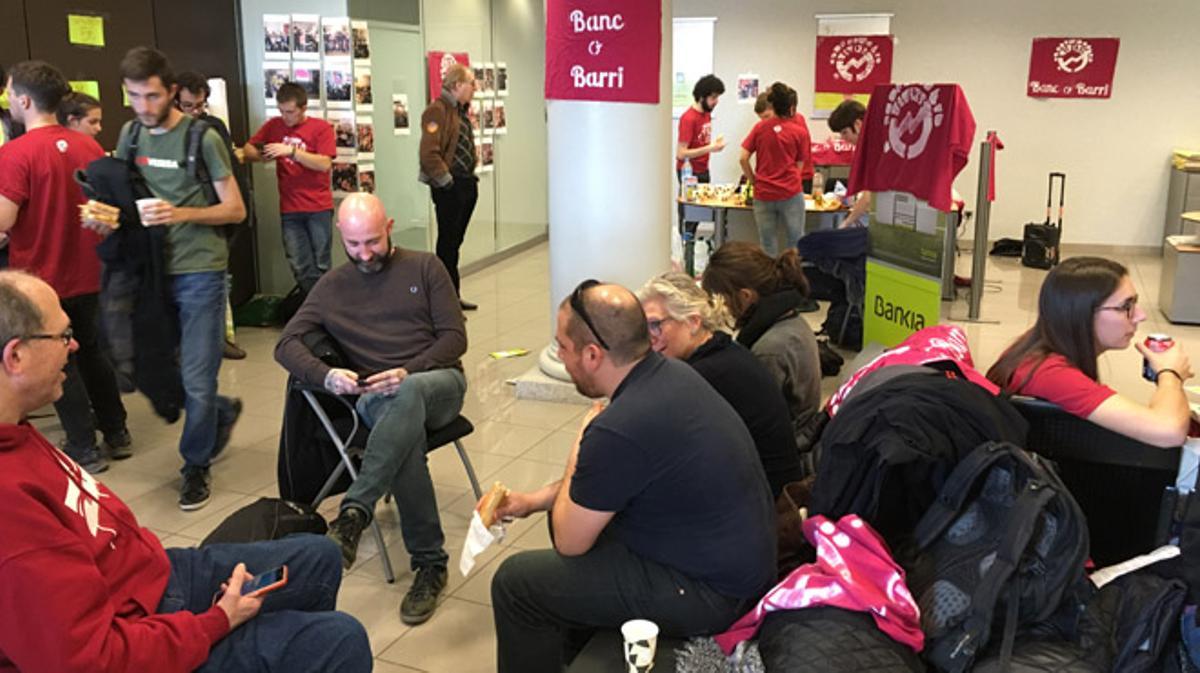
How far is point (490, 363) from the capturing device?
604 centimetres

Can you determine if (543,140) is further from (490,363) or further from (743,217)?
(490,363)

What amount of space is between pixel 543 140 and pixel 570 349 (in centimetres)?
823

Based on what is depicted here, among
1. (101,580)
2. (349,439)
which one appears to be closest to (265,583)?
(101,580)

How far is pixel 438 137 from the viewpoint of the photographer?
6805 millimetres

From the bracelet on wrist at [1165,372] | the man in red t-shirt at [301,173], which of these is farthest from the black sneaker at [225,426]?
the bracelet on wrist at [1165,372]

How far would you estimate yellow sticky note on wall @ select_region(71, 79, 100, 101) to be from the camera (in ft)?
18.7

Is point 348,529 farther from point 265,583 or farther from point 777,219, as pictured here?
point 777,219

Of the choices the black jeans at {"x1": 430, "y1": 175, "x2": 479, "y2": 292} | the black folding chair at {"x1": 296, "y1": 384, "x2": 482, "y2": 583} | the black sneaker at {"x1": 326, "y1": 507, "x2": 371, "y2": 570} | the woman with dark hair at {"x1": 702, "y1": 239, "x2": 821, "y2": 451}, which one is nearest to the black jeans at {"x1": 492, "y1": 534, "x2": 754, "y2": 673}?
the black sneaker at {"x1": 326, "y1": 507, "x2": 371, "y2": 570}

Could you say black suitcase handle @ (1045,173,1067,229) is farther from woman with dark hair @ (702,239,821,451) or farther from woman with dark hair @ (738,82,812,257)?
woman with dark hair @ (702,239,821,451)

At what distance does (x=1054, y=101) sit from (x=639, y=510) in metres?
9.14

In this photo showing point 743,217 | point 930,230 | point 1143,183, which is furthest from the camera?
point 1143,183

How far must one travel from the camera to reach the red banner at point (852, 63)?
1005cm

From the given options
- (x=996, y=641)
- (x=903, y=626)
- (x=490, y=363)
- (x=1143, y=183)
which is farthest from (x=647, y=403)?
(x=1143, y=183)

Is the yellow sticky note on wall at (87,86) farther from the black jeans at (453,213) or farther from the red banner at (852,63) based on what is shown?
the red banner at (852,63)
